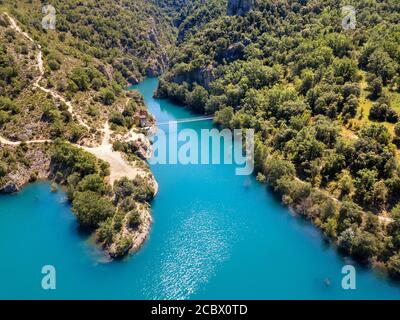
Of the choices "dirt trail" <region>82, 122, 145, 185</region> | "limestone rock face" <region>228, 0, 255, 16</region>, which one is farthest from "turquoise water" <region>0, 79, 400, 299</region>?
"limestone rock face" <region>228, 0, 255, 16</region>

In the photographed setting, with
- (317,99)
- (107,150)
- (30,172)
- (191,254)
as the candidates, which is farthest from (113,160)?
(317,99)

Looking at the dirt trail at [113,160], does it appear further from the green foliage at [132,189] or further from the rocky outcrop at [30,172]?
the rocky outcrop at [30,172]

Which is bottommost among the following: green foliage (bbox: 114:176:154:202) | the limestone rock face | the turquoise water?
the turquoise water

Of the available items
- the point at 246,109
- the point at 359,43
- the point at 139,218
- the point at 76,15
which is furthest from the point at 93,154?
the point at 76,15

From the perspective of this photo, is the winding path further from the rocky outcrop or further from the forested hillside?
the forested hillside

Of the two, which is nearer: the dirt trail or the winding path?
the dirt trail
